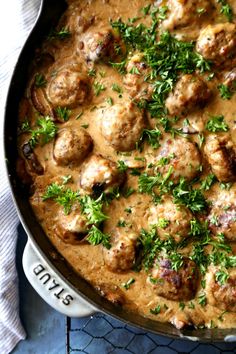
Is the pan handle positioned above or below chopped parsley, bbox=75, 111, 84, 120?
below

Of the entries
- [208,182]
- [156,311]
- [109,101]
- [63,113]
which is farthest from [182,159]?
[156,311]

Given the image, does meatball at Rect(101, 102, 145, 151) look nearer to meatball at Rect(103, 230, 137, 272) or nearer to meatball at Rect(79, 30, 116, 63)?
meatball at Rect(79, 30, 116, 63)

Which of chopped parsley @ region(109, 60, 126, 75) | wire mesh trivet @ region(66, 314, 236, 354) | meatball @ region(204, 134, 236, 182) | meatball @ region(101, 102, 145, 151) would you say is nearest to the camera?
meatball @ region(204, 134, 236, 182)

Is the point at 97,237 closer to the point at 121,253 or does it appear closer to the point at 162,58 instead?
the point at 121,253

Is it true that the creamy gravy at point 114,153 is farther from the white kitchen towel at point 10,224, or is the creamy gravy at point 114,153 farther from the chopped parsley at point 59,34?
the white kitchen towel at point 10,224

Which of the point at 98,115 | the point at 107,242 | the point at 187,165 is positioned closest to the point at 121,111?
the point at 98,115

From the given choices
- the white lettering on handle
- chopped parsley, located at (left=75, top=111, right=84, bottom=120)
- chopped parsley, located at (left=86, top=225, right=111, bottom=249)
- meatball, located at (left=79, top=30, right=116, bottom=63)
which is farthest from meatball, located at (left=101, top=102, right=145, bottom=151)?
the white lettering on handle

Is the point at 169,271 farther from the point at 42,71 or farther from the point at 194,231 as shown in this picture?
the point at 42,71
